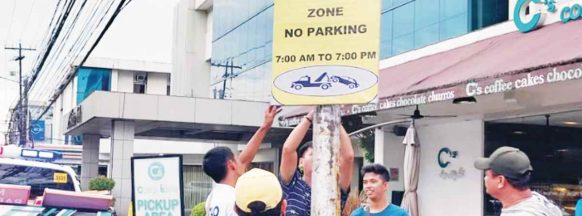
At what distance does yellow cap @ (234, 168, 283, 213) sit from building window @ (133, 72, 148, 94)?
43.7 meters

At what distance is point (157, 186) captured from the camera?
19.7 feet

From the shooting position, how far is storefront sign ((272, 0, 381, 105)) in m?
3.95

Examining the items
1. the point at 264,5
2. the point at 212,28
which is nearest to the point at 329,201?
the point at 264,5

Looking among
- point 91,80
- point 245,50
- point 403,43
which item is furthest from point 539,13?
point 91,80

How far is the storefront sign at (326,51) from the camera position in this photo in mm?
3947

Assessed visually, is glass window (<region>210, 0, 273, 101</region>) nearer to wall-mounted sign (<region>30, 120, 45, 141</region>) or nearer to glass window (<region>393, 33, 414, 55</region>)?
glass window (<region>393, 33, 414, 55</region>)

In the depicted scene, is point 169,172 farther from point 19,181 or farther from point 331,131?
point 19,181

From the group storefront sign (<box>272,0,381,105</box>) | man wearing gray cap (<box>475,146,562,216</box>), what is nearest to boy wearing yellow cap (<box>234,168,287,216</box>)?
storefront sign (<box>272,0,381,105</box>)

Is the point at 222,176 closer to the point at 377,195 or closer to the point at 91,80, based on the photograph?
the point at 377,195

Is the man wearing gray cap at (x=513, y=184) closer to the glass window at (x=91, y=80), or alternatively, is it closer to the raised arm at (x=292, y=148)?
the raised arm at (x=292, y=148)

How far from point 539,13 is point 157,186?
6.20 m

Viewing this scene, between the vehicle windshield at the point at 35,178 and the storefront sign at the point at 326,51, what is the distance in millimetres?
6059

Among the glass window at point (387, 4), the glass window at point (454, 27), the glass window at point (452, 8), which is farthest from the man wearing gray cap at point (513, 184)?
the glass window at point (387, 4)

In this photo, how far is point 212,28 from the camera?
3222 centimetres
